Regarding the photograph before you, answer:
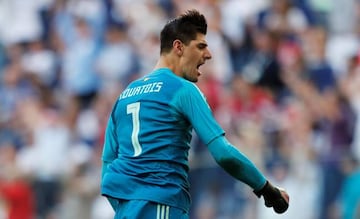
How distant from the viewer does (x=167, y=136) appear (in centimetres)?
696

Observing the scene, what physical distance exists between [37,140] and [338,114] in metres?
4.97

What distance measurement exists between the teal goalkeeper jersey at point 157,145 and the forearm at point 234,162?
0.25 meters

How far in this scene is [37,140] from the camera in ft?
52.3

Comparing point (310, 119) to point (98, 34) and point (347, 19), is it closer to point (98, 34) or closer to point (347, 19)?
point (347, 19)

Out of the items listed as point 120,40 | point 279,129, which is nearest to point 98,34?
point 120,40

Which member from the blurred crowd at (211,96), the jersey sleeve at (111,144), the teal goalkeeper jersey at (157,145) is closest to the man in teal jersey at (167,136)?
the teal goalkeeper jersey at (157,145)

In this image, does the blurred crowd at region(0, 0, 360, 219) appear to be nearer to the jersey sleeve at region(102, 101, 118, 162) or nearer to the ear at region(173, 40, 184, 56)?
the jersey sleeve at region(102, 101, 118, 162)

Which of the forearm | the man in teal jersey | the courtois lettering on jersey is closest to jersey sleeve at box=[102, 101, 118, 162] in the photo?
the man in teal jersey

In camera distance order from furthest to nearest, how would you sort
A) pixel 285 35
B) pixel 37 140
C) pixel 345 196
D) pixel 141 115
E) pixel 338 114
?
pixel 37 140, pixel 285 35, pixel 338 114, pixel 345 196, pixel 141 115

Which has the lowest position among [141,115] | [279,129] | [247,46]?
[141,115]

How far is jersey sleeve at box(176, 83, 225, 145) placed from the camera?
6.73 meters

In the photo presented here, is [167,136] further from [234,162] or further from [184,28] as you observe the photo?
[184,28]

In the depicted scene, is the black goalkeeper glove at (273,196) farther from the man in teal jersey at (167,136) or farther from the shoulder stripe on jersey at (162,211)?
the shoulder stripe on jersey at (162,211)

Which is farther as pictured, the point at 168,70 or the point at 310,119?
the point at 310,119
